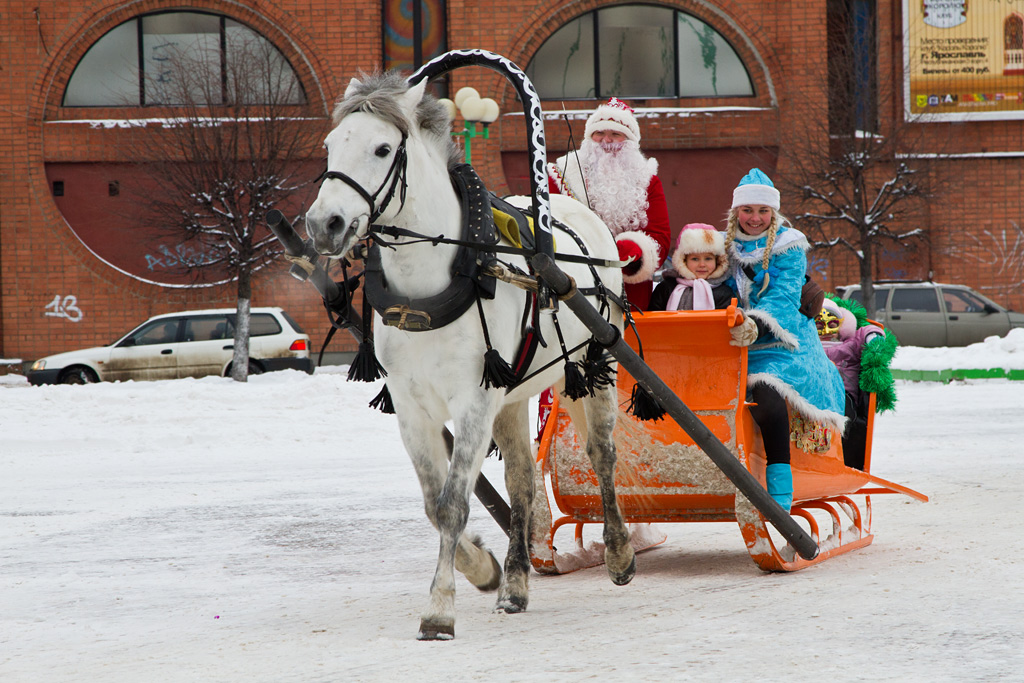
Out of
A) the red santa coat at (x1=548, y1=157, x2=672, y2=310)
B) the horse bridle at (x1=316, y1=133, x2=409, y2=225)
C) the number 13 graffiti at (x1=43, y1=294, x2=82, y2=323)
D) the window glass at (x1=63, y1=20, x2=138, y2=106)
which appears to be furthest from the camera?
the window glass at (x1=63, y1=20, x2=138, y2=106)

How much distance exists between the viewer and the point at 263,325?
22.6 m

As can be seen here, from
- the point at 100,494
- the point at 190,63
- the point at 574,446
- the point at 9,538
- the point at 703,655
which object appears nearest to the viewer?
the point at 703,655

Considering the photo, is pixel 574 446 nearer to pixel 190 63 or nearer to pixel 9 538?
pixel 9 538

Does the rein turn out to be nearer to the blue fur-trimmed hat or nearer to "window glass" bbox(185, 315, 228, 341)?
the blue fur-trimmed hat

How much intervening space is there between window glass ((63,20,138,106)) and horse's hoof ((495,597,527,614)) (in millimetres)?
23354

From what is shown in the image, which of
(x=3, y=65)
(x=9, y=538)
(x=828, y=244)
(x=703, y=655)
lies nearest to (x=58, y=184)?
(x=3, y=65)

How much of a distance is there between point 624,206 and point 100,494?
209 inches

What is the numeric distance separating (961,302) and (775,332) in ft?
61.2

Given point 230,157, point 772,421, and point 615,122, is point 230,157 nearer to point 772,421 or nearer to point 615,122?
point 615,122

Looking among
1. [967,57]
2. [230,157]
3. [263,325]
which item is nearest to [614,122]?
[230,157]

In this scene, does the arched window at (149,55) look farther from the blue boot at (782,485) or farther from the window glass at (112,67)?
the blue boot at (782,485)

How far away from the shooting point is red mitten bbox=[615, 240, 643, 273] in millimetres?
6352

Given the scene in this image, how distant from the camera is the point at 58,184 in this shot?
Answer: 25.8 metres

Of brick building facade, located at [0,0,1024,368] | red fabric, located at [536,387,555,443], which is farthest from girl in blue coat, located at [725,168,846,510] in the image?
brick building facade, located at [0,0,1024,368]
